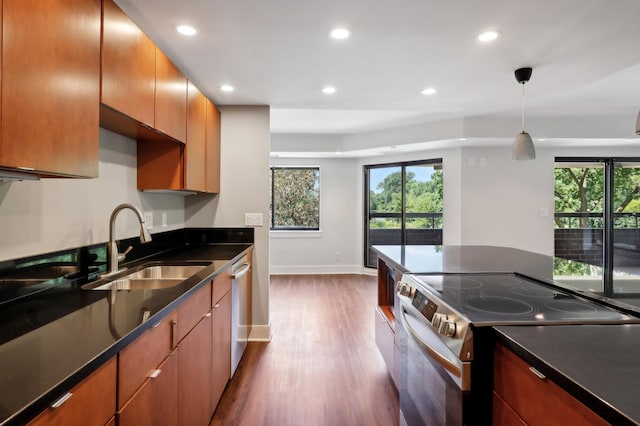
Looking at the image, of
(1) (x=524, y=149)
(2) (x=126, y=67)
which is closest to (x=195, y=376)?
(2) (x=126, y=67)

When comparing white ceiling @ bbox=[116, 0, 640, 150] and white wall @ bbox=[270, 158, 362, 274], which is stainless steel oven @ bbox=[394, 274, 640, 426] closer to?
white ceiling @ bbox=[116, 0, 640, 150]

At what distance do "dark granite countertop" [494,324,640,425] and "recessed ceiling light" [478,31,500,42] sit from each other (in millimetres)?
1618

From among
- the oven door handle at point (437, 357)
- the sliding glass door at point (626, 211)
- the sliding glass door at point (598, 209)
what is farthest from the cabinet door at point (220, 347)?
the sliding glass door at point (626, 211)

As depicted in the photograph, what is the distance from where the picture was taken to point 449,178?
4.80m

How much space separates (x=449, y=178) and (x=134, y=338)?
4.60m

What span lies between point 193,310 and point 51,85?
104 centimetres

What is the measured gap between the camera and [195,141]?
8.14 feet

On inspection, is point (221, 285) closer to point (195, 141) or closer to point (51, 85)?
point (195, 141)

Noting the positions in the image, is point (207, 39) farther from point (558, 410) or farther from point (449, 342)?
point (558, 410)

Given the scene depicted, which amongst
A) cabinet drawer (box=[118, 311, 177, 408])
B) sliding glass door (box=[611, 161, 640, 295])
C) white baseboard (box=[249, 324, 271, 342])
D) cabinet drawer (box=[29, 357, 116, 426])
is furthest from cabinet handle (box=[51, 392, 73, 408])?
sliding glass door (box=[611, 161, 640, 295])

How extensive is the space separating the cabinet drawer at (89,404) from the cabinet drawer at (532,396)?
3.59ft

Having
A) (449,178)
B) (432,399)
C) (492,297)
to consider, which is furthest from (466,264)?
(449,178)

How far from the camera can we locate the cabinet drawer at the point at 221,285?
1924mm

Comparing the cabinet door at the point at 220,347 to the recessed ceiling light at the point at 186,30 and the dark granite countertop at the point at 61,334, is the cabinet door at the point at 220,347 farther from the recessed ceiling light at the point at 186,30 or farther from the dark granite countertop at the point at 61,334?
the recessed ceiling light at the point at 186,30
